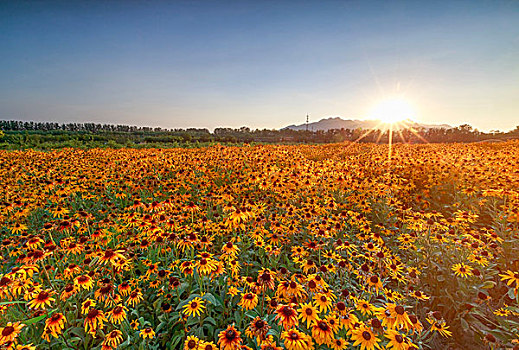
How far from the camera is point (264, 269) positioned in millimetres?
3084

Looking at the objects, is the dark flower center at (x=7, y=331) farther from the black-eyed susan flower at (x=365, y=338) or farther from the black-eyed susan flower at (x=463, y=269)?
the black-eyed susan flower at (x=463, y=269)

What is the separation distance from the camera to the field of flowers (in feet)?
7.70

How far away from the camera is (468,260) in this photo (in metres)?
3.49

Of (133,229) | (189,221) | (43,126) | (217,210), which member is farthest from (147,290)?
(43,126)

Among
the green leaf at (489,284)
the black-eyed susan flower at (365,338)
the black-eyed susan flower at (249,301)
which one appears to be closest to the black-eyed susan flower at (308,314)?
the black-eyed susan flower at (365,338)

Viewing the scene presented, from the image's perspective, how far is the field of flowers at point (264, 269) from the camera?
7.70 feet

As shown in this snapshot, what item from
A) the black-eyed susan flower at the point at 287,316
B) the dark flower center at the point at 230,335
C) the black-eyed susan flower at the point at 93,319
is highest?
the black-eyed susan flower at the point at 287,316

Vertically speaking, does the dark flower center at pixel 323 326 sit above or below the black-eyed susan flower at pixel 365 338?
above

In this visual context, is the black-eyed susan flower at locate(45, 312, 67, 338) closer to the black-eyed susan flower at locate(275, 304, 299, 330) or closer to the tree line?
the black-eyed susan flower at locate(275, 304, 299, 330)

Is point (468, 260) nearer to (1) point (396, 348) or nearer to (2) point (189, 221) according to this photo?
(1) point (396, 348)

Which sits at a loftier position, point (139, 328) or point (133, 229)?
point (133, 229)

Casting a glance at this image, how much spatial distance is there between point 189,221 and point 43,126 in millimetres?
160695

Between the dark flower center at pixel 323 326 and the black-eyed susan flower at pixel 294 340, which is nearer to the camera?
the black-eyed susan flower at pixel 294 340

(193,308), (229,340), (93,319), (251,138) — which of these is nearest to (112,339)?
(93,319)
